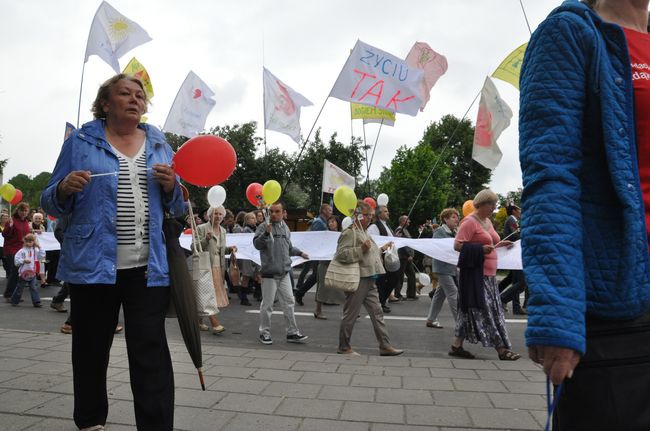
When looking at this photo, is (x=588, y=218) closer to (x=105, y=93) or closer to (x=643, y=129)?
(x=643, y=129)

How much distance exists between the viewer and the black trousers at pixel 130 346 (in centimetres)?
274

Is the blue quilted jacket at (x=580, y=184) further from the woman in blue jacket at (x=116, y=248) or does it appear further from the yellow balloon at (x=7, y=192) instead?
the yellow balloon at (x=7, y=192)

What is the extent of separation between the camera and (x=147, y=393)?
2.73m

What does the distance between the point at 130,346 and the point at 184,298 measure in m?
0.36

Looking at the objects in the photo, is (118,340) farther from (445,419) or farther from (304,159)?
(304,159)

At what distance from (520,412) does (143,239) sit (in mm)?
2774

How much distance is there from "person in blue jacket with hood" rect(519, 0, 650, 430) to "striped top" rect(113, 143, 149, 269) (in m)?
2.11

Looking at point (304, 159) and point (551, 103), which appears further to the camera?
point (304, 159)

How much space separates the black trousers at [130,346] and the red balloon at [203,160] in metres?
0.77

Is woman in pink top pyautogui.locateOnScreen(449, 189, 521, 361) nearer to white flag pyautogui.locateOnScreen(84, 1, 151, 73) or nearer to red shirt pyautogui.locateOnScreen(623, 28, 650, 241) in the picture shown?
red shirt pyautogui.locateOnScreen(623, 28, 650, 241)

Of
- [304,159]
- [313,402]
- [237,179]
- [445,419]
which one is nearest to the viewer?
[445,419]

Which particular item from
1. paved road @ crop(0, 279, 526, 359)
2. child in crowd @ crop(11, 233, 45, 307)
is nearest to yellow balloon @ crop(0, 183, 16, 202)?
paved road @ crop(0, 279, 526, 359)

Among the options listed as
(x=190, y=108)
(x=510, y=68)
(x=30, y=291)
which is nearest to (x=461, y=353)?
(x=510, y=68)

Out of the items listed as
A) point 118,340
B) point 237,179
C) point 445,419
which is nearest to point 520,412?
point 445,419
